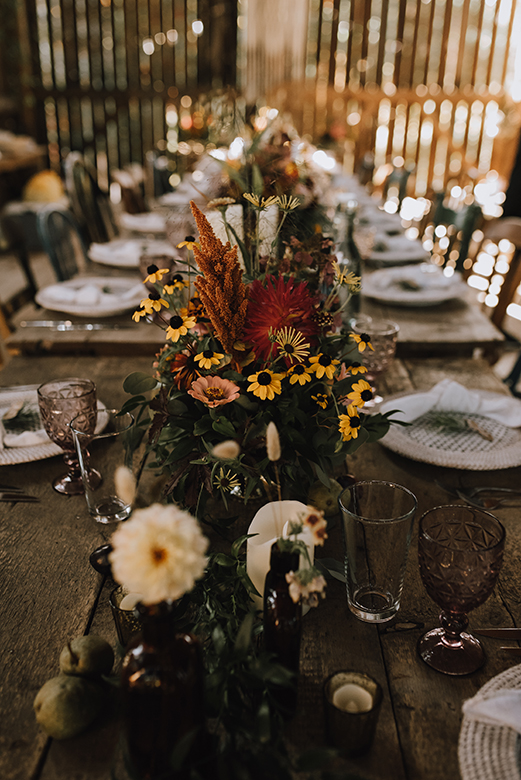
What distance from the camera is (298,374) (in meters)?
0.81

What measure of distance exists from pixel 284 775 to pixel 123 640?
0.87 ft

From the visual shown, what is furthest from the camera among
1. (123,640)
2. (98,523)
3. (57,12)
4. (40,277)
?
(57,12)

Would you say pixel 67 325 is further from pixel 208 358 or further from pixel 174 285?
pixel 208 358

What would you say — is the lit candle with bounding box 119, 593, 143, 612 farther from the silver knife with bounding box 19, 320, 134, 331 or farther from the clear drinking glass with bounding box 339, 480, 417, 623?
the silver knife with bounding box 19, 320, 134, 331

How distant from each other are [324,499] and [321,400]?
184 mm

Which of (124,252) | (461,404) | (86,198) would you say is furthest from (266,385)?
(86,198)

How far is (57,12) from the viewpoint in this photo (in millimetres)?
7047

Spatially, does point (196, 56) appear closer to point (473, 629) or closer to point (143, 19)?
point (143, 19)

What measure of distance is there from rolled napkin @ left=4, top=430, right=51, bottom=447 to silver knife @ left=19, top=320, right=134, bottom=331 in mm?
586

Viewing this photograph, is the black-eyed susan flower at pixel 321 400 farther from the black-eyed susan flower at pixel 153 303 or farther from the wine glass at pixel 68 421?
the wine glass at pixel 68 421

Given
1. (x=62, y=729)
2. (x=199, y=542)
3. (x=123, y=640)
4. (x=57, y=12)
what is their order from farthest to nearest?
1. (x=57, y=12)
2. (x=123, y=640)
3. (x=62, y=729)
4. (x=199, y=542)

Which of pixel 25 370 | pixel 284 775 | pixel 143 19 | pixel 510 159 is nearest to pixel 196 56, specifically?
pixel 143 19

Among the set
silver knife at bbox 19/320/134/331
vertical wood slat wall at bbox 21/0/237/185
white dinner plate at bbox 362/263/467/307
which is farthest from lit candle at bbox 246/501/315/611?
vertical wood slat wall at bbox 21/0/237/185

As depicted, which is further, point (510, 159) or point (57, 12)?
point (510, 159)
